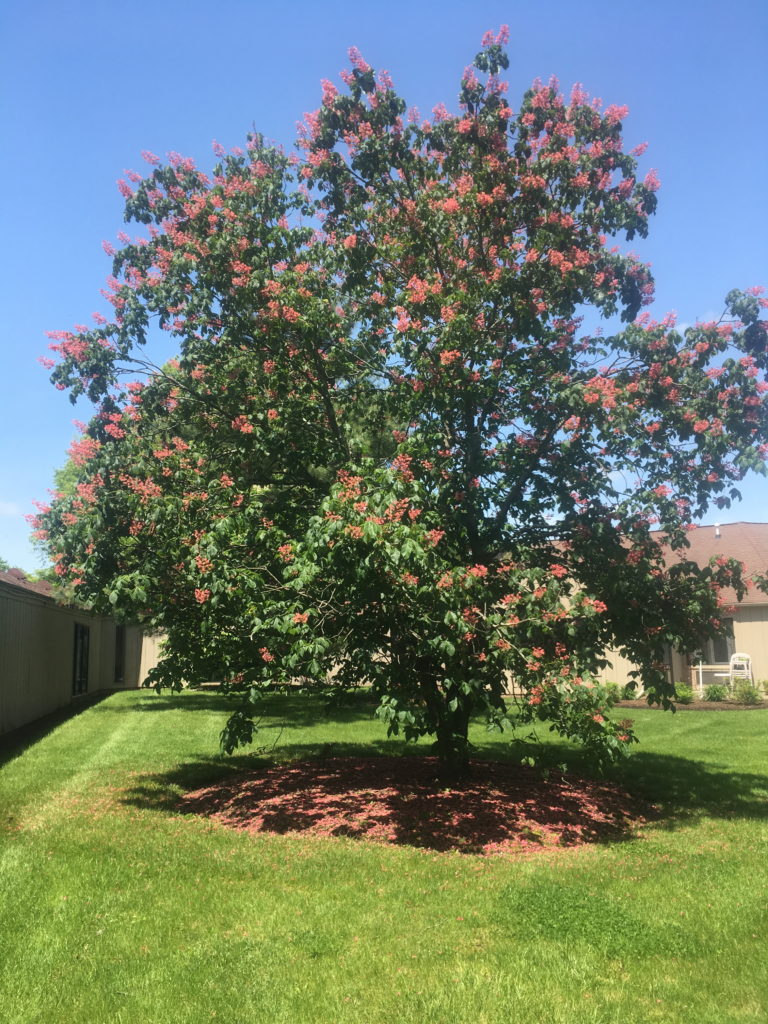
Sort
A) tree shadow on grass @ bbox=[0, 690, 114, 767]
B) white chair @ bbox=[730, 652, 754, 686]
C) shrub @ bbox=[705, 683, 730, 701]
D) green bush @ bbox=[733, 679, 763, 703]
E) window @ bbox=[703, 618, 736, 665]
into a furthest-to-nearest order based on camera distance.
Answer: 1. window @ bbox=[703, 618, 736, 665]
2. white chair @ bbox=[730, 652, 754, 686]
3. shrub @ bbox=[705, 683, 730, 701]
4. green bush @ bbox=[733, 679, 763, 703]
5. tree shadow on grass @ bbox=[0, 690, 114, 767]

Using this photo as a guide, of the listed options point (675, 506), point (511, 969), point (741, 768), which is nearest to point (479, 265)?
point (675, 506)

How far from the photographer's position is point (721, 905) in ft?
17.6

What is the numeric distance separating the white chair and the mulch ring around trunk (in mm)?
13974

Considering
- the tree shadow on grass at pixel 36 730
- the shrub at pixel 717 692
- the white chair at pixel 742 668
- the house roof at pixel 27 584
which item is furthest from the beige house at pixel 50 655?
the white chair at pixel 742 668

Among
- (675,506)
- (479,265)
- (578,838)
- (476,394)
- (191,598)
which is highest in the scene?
(479,265)

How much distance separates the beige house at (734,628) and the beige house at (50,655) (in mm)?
14636

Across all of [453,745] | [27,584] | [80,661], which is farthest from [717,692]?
[27,584]

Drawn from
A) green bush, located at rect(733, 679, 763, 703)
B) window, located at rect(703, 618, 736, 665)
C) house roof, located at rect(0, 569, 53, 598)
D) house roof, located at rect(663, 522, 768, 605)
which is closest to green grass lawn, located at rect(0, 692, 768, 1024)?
green bush, located at rect(733, 679, 763, 703)

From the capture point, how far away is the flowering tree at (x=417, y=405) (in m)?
7.68

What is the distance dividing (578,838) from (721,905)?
7.11ft

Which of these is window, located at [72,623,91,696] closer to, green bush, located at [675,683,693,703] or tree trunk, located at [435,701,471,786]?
tree trunk, located at [435,701,471,786]

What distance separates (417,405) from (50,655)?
13.7m

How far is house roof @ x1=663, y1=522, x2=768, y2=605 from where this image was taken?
78.7 ft

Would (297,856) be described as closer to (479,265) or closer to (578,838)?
(578,838)
